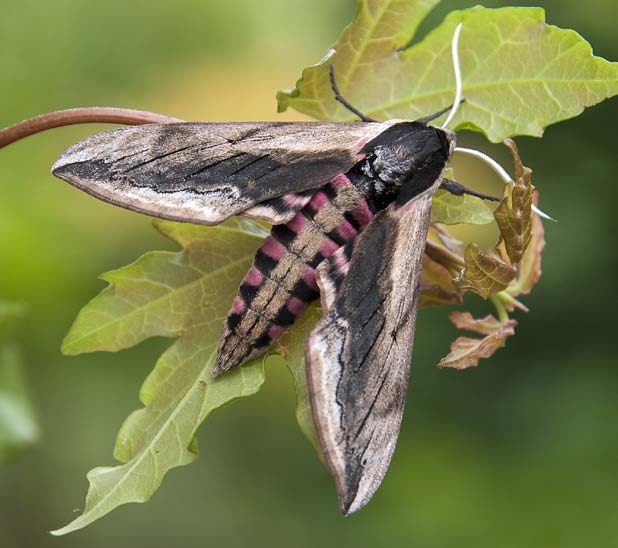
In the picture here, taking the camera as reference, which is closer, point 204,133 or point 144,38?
point 204,133

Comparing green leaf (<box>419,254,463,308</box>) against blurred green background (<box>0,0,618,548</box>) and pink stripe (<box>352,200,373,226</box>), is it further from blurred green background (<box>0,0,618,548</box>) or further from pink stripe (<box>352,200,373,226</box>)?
blurred green background (<box>0,0,618,548</box>)

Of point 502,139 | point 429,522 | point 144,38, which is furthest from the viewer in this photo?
point 144,38

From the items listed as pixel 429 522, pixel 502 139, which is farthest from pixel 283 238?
pixel 429 522

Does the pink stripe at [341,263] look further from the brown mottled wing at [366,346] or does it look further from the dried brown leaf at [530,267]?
the dried brown leaf at [530,267]

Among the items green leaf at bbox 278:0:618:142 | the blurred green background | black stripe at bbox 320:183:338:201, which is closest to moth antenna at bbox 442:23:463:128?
green leaf at bbox 278:0:618:142

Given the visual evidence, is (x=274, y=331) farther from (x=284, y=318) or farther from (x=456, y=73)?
(x=456, y=73)

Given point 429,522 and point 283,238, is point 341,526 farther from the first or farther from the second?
point 283,238
